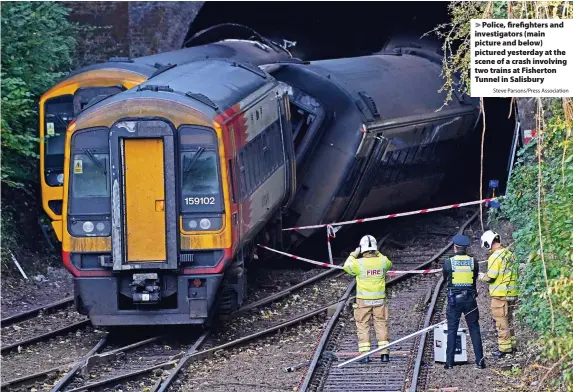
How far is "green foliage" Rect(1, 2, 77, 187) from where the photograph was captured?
16.9 metres

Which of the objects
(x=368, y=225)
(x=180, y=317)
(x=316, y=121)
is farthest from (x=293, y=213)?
(x=180, y=317)

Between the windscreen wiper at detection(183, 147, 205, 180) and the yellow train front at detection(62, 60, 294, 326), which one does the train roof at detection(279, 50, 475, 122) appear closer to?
the yellow train front at detection(62, 60, 294, 326)

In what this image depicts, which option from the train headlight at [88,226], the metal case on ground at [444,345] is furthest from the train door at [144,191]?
the metal case on ground at [444,345]

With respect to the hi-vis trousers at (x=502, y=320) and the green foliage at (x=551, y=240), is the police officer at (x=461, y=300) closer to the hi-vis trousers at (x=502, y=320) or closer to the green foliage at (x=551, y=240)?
the hi-vis trousers at (x=502, y=320)

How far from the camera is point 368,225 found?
2048cm

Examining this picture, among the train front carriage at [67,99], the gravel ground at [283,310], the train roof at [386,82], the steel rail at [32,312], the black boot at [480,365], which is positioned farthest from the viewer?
the train roof at [386,82]

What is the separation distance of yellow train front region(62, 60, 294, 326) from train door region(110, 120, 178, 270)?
11 mm

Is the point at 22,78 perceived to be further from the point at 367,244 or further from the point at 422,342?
the point at 422,342

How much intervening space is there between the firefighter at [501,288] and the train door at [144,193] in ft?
11.5

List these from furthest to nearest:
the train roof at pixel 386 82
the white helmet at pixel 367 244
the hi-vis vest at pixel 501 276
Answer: the train roof at pixel 386 82, the white helmet at pixel 367 244, the hi-vis vest at pixel 501 276

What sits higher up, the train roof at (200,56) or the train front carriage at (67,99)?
the train roof at (200,56)

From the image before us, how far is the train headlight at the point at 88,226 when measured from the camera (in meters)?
12.7

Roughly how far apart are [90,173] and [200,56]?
6.63 metres

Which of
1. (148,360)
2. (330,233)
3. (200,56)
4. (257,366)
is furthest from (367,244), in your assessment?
(200,56)
